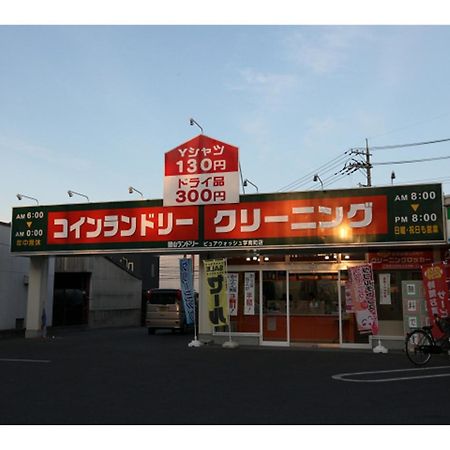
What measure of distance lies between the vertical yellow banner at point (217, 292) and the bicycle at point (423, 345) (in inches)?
213

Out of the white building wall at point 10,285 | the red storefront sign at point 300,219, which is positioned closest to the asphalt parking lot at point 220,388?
the red storefront sign at point 300,219

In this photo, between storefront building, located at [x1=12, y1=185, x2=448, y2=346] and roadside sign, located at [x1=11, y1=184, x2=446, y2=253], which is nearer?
roadside sign, located at [x1=11, y1=184, x2=446, y2=253]

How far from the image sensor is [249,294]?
1583 centimetres

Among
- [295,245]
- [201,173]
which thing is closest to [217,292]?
[295,245]

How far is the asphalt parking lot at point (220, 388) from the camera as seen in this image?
6.28 metres

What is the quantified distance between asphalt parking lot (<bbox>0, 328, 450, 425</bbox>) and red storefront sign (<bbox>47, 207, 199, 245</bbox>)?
3692 millimetres

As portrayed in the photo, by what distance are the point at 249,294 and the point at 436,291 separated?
5267 mm

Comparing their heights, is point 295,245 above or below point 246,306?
above

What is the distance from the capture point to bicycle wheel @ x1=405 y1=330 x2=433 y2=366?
11188mm

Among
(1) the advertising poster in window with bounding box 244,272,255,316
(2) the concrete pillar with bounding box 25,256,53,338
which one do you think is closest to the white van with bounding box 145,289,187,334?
(2) the concrete pillar with bounding box 25,256,53,338

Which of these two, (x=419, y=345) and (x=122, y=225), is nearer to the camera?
(x=419, y=345)

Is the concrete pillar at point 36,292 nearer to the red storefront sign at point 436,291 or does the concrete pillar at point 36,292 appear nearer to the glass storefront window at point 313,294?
the glass storefront window at point 313,294

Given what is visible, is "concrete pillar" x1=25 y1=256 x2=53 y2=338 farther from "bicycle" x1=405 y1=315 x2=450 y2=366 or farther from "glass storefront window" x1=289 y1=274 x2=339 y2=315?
"bicycle" x1=405 y1=315 x2=450 y2=366

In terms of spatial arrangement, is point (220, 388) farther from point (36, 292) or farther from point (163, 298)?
point (163, 298)
